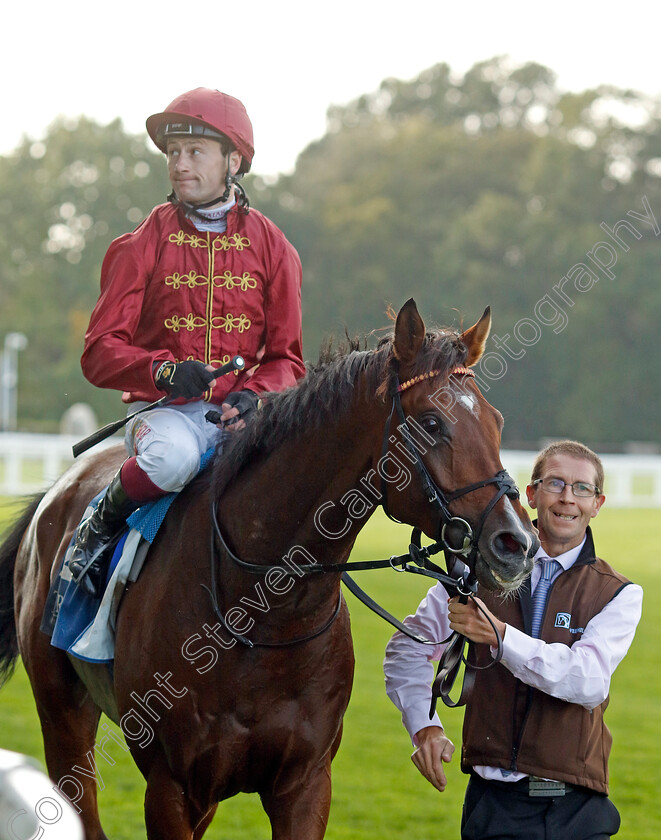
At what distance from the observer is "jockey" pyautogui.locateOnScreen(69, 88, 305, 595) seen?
3.25m

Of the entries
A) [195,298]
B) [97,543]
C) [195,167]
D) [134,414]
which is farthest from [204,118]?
[97,543]

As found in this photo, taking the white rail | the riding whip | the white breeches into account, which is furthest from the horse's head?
the white rail

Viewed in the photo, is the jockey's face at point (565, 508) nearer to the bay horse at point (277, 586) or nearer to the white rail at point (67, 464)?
the bay horse at point (277, 586)

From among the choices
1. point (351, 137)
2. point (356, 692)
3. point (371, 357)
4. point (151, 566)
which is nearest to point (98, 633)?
point (151, 566)

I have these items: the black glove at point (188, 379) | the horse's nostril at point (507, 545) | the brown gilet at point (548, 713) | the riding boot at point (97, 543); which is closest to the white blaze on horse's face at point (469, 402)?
the horse's nostril at point (507, 545)

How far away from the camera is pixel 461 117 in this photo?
4766 cm

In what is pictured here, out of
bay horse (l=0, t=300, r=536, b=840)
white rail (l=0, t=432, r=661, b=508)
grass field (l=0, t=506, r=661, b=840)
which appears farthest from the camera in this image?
white rail (l=0, t=432, r=661, b=508)

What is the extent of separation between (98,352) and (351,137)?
44515 millimetres

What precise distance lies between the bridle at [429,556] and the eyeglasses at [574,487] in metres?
0.37

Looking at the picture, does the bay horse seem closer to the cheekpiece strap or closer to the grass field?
the cheekpiece strap

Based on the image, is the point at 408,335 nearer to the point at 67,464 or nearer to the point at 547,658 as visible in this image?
the point at 547,658

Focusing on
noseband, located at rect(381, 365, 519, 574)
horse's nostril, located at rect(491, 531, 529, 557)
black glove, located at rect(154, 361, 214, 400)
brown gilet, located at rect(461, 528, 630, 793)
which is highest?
black glove, located at rect(154, 361, 214, 400)

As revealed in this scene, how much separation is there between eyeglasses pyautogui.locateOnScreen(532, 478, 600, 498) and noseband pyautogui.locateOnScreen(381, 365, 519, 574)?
435 millimetres

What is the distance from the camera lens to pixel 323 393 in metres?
2.73
